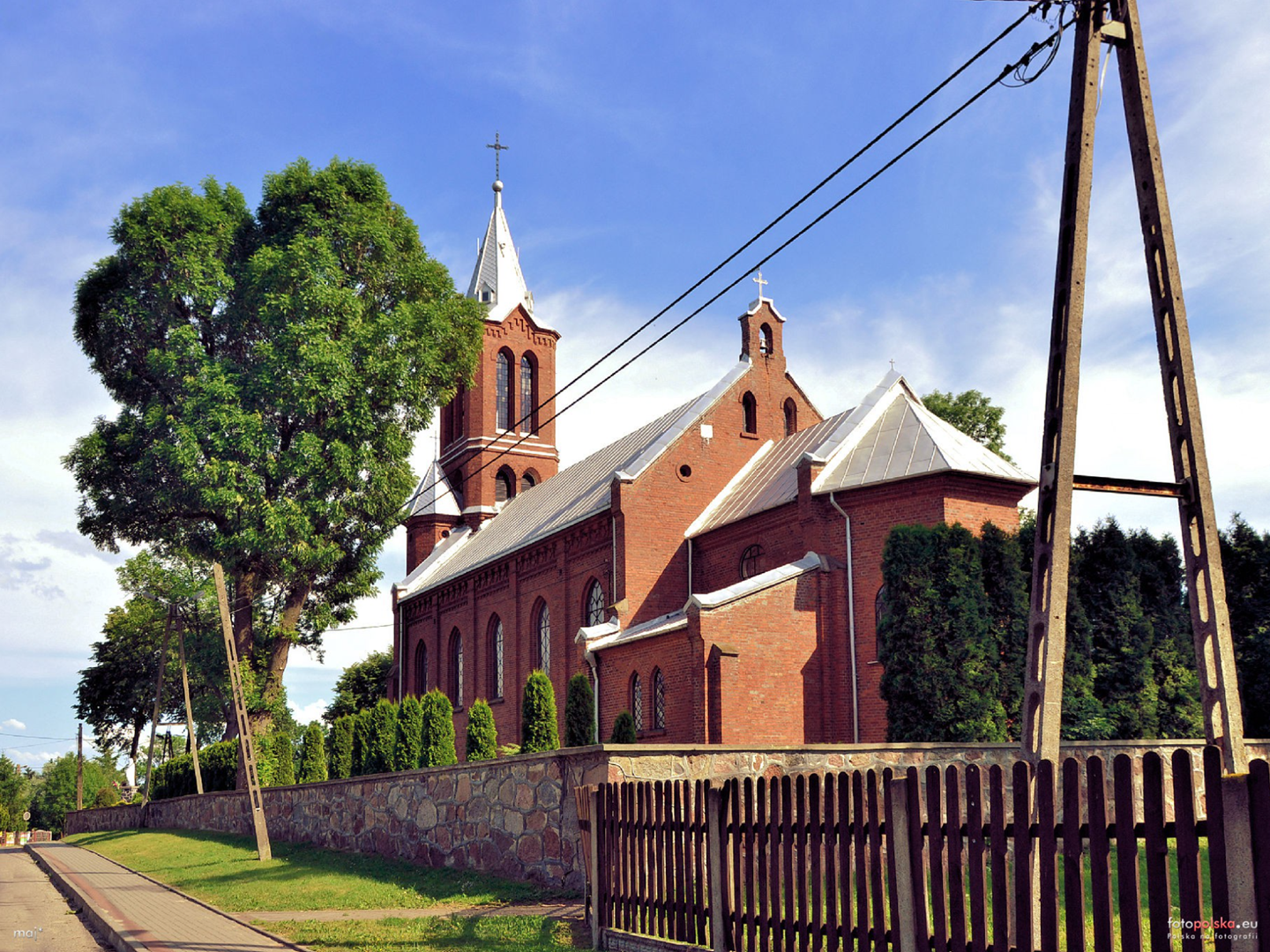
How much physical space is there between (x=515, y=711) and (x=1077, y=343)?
25240mm

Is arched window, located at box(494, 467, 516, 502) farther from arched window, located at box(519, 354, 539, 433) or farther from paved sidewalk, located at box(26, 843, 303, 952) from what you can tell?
paved sidewalk, located at box(26, 843, 303, 952)

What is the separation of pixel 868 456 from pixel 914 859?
55.5 ft

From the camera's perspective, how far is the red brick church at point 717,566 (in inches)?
834

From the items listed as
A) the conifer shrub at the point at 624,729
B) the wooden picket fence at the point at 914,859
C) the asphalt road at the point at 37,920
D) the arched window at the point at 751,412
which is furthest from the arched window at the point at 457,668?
the wooden picket fence at the point at 914,859

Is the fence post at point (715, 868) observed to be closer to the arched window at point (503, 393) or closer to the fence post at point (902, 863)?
the fence post at point (902, 863)

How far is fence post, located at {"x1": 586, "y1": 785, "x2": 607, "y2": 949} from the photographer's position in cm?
923

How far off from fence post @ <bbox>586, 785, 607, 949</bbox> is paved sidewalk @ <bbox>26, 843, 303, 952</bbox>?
235 centimetres

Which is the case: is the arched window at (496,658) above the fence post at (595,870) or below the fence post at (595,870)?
above

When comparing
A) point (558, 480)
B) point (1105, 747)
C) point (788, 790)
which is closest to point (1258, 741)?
point (1105, 747)

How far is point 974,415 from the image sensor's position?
3553cm

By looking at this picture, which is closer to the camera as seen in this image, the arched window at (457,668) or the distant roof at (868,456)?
the distant roof at (868,456)

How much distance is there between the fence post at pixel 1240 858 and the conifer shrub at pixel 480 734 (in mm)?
18961

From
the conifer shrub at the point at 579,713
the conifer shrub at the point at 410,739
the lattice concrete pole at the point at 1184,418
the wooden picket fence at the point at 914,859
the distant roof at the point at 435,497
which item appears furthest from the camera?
the distant roof at the point at 435,497

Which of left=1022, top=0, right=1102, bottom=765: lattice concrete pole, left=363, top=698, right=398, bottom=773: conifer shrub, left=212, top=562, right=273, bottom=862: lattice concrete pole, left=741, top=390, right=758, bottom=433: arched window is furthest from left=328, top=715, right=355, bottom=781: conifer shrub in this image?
left=1022, top=0, right=1102, bottom=765: lattice concrete pole
